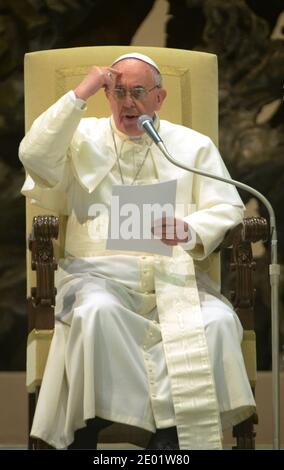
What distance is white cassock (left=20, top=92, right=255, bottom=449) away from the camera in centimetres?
497

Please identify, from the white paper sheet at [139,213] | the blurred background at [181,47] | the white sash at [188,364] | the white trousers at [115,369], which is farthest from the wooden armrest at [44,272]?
the blurred background at [181,47]

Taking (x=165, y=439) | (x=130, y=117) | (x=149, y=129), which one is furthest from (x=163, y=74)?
(x=165, y=439)

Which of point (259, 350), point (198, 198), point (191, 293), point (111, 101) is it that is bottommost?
point (259, 350)

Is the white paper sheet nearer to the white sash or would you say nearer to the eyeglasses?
the white sash

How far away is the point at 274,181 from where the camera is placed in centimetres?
708

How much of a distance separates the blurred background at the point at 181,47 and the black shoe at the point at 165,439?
2112 millimetres

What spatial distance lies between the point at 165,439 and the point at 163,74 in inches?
72.3

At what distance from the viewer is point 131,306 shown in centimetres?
532

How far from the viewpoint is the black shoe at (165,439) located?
16.4 feet

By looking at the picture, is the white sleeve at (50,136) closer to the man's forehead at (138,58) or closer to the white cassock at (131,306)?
the white cassock at (131,306)

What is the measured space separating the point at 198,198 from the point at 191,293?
497 mm

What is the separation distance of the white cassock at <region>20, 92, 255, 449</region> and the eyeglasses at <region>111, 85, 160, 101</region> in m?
0.20
